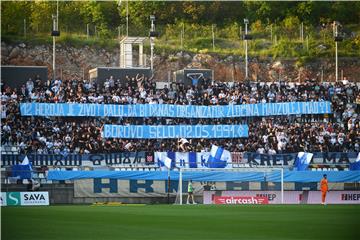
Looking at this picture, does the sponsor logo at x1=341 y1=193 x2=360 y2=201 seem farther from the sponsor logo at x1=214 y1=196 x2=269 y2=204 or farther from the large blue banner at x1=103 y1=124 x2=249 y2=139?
the large blue banner at x1=103 y1=124 x2=249 y2=139

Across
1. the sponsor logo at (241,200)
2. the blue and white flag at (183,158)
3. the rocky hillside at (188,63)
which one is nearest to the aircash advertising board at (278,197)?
the sponsor logo at (241,200)

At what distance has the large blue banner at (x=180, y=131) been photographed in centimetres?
5988

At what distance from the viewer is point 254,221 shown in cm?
2467

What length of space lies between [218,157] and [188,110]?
8.63m

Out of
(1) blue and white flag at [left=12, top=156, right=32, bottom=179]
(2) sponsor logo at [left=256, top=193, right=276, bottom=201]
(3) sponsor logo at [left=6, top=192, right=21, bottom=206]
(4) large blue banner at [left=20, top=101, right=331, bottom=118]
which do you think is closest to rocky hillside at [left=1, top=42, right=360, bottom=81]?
(4) large blue banner at [left=20, top=101, right=331, bottom=118]

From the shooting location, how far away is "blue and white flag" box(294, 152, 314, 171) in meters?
52.6

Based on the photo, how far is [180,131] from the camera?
60.4 m

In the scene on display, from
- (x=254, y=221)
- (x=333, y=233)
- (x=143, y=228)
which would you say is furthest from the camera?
(x=254, y=221)

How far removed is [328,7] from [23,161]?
46.8 metres

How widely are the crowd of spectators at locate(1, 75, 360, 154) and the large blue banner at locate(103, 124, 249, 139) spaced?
1.35 ft

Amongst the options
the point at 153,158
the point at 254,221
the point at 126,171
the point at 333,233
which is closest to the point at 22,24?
the point at 153,158

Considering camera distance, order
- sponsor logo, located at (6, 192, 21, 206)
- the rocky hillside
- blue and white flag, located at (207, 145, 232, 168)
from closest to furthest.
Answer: sponsor logo, located at (6, 192, 21, 206) < blue and white flag, located at (207, 145, 232, 168) < the rocky hillside

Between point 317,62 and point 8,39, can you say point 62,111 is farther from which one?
point 317,62

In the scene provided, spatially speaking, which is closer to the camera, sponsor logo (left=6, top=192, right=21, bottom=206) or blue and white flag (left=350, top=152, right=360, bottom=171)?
sponsor logo (left=6, top=192, right=21, bottom=206)
